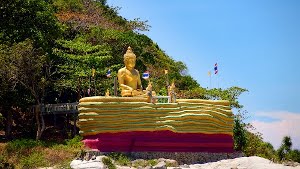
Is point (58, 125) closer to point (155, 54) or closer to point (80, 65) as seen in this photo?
point (80, 65)

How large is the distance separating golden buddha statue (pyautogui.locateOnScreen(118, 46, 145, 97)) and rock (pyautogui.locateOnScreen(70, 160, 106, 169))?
177 inches

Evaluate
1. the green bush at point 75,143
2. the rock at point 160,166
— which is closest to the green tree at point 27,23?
the green bush at point 75,143

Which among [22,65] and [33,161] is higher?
[22,65]

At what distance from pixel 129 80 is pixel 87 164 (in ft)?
18.7

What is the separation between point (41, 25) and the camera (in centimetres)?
2734

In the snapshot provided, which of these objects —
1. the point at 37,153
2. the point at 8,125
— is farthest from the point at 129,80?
the point at 8,125

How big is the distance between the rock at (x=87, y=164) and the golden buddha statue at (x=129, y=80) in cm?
449

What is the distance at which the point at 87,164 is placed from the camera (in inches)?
712

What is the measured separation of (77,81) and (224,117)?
7.89m

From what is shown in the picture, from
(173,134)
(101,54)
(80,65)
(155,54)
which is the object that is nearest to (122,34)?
(101,54)

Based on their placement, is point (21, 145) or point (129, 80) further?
point (129, 80)

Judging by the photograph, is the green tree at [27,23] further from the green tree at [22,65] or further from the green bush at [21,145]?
the green bush at [21,145]

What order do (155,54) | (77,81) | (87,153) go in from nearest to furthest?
(87,153) → (77,81) → (155,54)

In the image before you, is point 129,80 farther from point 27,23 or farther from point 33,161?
point 27,23
